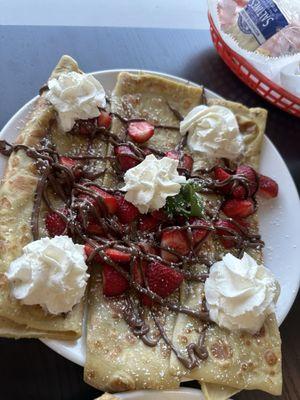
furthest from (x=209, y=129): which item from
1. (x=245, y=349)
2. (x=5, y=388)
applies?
(x=5, y=388)

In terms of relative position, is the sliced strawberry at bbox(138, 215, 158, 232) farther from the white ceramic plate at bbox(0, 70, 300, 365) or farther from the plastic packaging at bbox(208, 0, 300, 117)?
the plastic packaging at bbox(208, 0, 300, 117)

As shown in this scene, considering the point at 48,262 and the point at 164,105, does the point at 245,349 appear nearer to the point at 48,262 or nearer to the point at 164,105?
the point at 48,262

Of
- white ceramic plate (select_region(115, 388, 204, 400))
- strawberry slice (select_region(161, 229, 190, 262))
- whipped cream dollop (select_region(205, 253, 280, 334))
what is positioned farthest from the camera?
strawberry slice (select_region(161, 229, 190, 262))

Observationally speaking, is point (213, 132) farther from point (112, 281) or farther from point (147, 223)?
point (112, 281)

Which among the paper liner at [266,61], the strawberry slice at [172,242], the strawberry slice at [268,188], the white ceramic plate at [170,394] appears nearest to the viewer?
the white ceramic plate at [170,394]

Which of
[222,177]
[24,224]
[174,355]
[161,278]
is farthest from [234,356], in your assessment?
[24,224]

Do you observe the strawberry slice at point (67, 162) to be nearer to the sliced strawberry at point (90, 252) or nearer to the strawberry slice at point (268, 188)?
the sliced strawberry at point (90, 252)

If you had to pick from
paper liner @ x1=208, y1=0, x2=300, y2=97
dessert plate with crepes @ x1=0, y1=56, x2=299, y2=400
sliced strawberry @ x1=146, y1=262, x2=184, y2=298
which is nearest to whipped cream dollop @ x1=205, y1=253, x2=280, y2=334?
dessert plate with crepes @ x1=0, y1=56, x2=299, y2=400

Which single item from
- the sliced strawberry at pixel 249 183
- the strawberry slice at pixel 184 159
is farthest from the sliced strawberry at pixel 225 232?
the strawberry slice at pixel 184 159
